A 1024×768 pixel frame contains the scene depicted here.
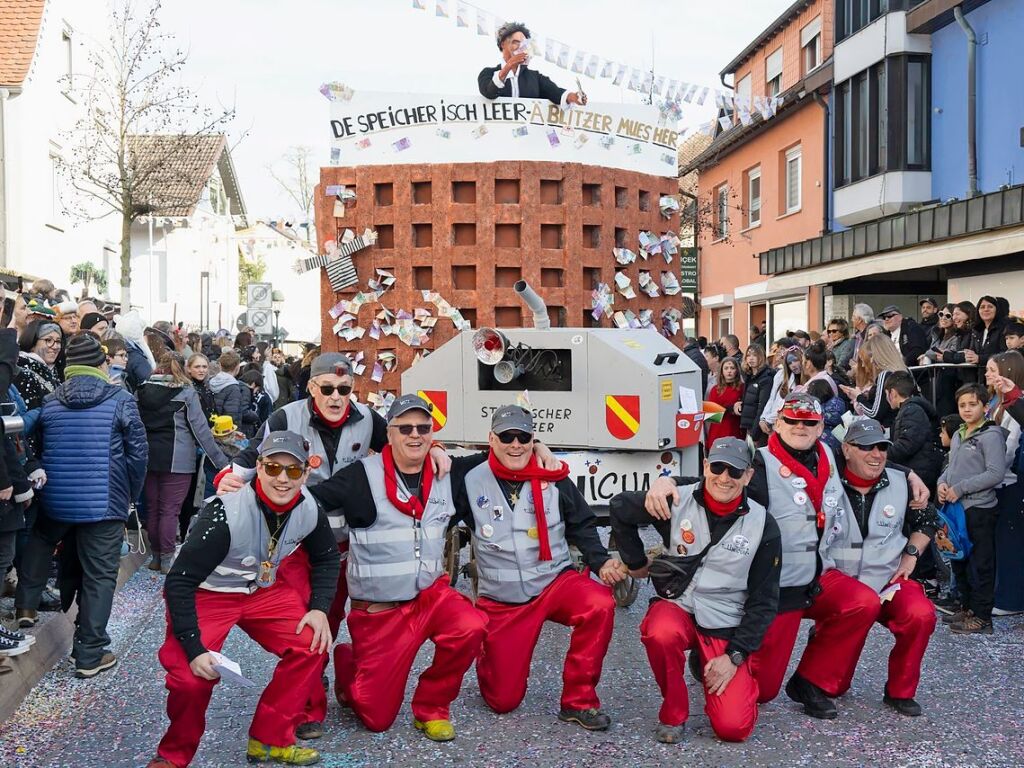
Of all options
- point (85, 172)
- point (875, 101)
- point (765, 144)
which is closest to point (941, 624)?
point (875, 101)

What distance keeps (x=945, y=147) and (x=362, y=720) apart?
13.8 m

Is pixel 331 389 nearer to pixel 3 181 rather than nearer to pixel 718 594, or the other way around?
pixel 718 594

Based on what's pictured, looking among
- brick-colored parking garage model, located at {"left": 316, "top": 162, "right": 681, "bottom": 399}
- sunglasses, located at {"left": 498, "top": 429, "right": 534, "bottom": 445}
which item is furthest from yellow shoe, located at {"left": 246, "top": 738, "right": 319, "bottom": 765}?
brick-colored parking garage model, located at {"left": 316, "top": 162, "right": 681, "bottom": 399}

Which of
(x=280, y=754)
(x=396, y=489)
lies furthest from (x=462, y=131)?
(x=280, y=754)

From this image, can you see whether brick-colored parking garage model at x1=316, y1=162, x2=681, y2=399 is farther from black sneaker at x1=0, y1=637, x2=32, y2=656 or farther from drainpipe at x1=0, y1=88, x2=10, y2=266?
drainpipe at x1=0, y1=88, x2=10, y2=266

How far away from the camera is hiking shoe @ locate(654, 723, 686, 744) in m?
4.82

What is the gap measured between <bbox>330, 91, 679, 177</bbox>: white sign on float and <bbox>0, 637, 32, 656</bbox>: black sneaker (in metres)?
4.91

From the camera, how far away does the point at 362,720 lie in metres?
5.02

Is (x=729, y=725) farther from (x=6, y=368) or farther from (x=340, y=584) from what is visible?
(x=6, y=368)

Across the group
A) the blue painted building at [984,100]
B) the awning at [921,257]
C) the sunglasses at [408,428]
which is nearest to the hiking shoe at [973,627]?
the sunglasses at [408,428]

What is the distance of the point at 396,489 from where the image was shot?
5.07 meters

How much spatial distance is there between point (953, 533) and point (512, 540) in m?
3.07

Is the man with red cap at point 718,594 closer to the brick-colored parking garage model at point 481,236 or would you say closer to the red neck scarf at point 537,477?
the red neck scarf at point 537,477

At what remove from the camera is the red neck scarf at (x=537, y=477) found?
5262mm
